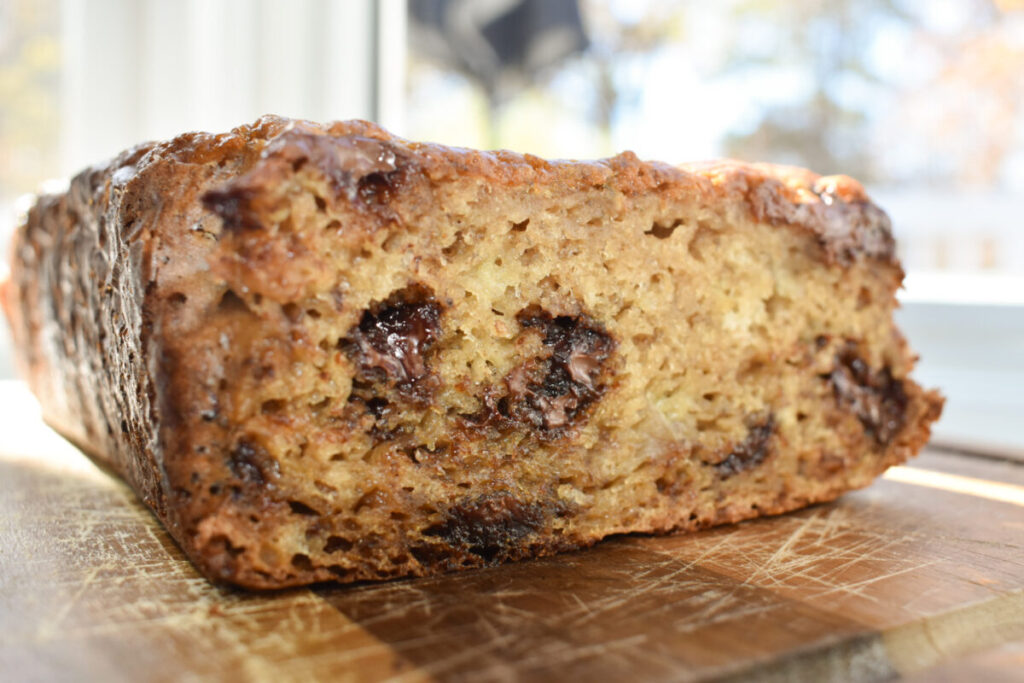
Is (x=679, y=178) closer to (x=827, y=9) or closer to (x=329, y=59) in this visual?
(x=827, y=9)

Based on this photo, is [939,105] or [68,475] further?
[939,105]

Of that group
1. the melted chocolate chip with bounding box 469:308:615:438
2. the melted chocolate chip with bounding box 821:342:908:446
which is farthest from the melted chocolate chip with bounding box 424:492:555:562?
the melted chocolate chip with bounding box 821:342:908:446

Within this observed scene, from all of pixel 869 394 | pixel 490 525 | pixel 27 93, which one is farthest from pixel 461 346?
pixel 27 93

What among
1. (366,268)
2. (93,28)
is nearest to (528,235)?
(366,268)

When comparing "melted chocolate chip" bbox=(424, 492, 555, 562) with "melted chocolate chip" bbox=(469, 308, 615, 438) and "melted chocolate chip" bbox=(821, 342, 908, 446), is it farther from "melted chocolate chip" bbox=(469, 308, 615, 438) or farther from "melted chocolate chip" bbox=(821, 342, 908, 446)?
"melted chocolate chip" bbox=(821, 342, 908, 446)

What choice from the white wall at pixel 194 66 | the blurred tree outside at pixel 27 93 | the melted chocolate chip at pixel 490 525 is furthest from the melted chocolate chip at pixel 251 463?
the blurred tree outside at pixel 27 93

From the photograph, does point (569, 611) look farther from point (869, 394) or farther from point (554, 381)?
point (869, 394)
